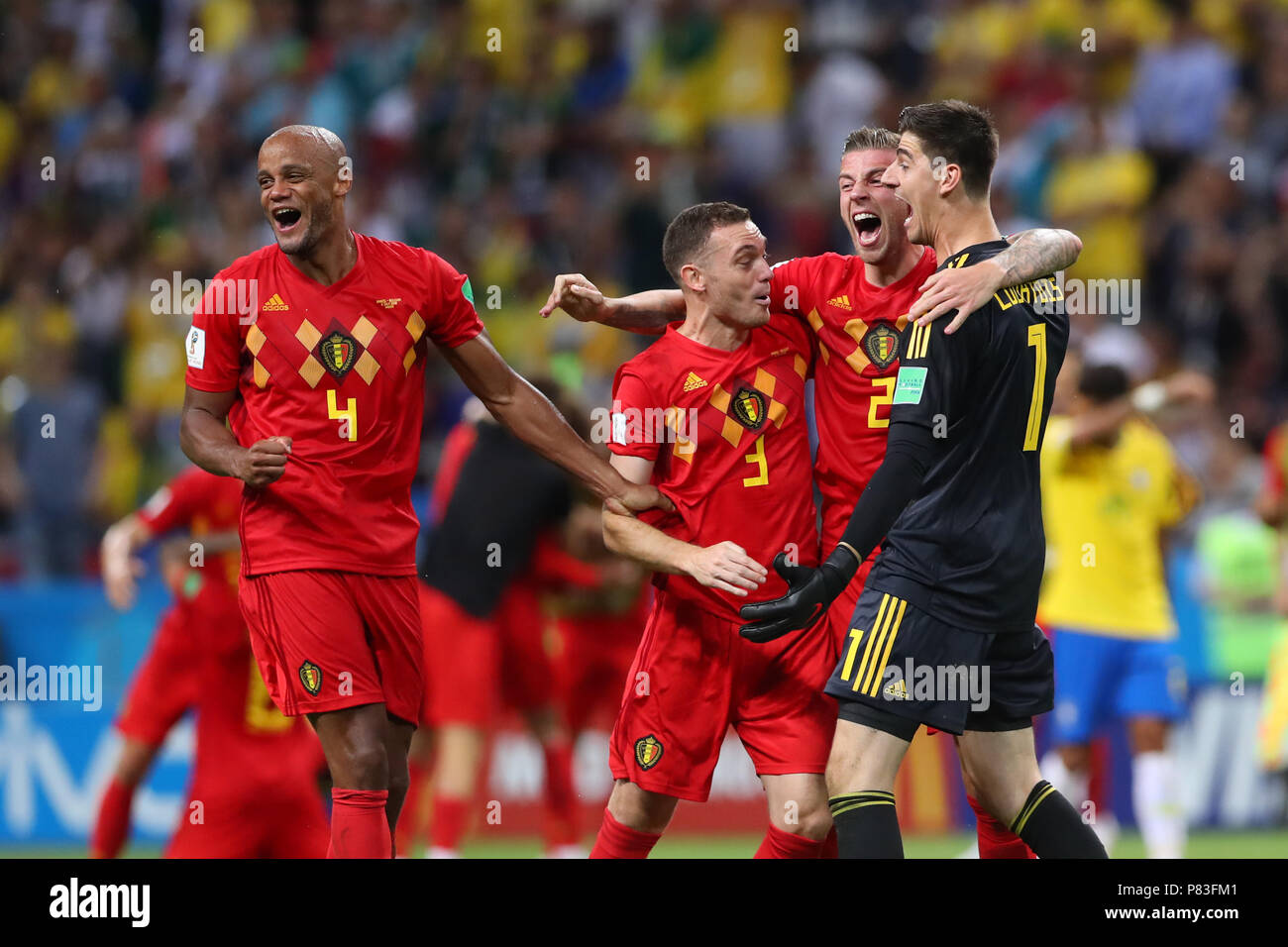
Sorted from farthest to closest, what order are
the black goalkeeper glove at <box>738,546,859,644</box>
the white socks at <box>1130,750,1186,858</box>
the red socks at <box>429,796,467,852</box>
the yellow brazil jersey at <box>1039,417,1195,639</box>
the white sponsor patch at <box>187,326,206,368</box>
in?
the yellow brazil jersey at <box>1039,417,1195,639</box>
the white socks at <box>1130,750,1186,858</box>
the red socks at <box>429,796,467,852</box>
the white sponsor patch at <box>187,326,206,368</box>
the black goalkeeper glove at <box>738,546,859,644</box>

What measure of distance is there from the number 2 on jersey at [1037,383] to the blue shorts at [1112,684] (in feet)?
13.9

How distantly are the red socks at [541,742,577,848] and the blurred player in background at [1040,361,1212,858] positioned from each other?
106 inches

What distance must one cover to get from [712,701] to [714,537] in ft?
1.87

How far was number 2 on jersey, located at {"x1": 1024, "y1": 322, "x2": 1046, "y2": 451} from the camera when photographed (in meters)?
5.34

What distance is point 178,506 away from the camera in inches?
298

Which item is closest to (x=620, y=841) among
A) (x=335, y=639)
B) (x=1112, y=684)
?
(x=335, y=639)

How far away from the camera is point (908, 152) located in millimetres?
5434

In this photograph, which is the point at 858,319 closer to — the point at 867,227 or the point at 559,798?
the point at 867,227

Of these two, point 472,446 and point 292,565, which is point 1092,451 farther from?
point 292,565

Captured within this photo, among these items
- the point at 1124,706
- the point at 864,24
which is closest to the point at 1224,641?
the point at 1124,706

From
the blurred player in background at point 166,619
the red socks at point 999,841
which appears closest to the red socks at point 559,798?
the blurred player in background at point 166,619

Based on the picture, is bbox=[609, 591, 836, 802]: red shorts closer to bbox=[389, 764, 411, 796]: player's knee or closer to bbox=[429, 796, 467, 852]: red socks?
bbox=[389, 764, 411, 796]: player's knee

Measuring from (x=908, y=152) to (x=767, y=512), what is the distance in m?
1.33

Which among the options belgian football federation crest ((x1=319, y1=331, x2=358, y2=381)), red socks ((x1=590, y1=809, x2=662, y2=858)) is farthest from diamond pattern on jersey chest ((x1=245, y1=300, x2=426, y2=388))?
red socks ((x1=590, y1=809, x2=662, y2=858))
